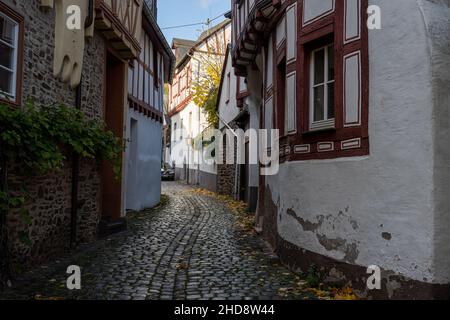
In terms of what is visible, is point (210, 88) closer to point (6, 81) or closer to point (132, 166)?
point (132, 166)

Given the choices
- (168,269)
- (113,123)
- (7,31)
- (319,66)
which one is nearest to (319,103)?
(319,66)

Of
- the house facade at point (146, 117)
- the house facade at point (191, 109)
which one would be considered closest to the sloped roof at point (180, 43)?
the house facade at point (191, 109)

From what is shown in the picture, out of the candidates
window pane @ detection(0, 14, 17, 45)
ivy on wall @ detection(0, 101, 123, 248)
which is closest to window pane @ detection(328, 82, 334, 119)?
ivy on wall @ detection(0, 101, 123, 248)

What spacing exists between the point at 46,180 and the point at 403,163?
5061 millimetres

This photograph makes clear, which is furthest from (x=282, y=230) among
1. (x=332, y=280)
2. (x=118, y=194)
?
(x=118, y=194)

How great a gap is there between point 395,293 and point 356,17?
3171mm

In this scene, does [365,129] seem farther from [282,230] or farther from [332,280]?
[282,230]

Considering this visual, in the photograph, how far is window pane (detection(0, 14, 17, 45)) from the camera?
19.6 ft

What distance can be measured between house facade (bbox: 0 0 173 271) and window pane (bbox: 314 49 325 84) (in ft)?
13.0

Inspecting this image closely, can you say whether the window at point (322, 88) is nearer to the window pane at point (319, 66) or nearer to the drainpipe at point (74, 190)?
the window pane at point (319, 66)

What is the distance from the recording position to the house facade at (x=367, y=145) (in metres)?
4.42

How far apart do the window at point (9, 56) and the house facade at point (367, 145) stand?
388 cm

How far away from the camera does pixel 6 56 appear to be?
6074mm

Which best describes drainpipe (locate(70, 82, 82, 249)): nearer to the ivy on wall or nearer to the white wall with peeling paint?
the ivy on wall
